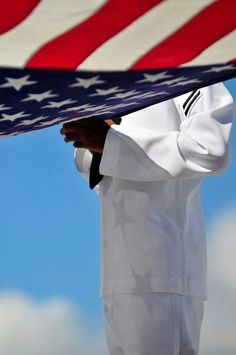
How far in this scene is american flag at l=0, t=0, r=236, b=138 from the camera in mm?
1143

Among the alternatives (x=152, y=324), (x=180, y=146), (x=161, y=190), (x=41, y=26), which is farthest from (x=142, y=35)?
(x=152, y=324)

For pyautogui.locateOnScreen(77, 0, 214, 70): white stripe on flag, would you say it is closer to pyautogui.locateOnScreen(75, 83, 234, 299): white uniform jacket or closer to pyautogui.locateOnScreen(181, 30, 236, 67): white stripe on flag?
pyautogui.locateOnScreen(181, 30, 236, 67): white stripe on flag

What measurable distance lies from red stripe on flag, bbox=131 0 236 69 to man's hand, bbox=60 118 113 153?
357mm

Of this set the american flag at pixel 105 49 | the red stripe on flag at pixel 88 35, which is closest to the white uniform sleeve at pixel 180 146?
the american flag at pixel 105 49

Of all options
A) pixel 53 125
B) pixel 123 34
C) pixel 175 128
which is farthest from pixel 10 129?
pixel 123 34

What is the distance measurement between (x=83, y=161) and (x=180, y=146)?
0.34m

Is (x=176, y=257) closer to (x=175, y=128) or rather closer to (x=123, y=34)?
(x=175, y=128)

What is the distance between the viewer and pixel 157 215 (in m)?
1.68

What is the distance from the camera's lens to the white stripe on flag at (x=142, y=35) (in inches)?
46.2

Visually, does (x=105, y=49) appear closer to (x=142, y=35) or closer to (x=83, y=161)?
(x=142, y=35)

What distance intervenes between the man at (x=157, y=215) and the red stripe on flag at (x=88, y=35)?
1.35 feet

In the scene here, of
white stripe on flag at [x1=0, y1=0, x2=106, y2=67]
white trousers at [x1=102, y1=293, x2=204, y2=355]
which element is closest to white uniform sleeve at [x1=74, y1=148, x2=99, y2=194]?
white trousers at [x1=102, y1=293, x2=204, y2=355]

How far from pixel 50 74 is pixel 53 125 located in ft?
1.47

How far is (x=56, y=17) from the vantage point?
114cm
